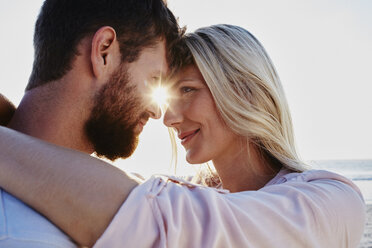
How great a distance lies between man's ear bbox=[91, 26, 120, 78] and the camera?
202cm

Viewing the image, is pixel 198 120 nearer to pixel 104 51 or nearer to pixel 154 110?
pixel 154 110

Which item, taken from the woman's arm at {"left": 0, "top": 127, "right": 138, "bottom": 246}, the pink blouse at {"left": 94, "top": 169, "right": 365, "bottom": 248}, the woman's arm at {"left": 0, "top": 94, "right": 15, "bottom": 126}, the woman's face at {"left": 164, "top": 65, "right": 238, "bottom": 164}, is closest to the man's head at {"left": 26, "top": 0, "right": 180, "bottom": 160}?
the woman's arm at {"left": 0, "top": 94, "right": 15, "bottom": 126}

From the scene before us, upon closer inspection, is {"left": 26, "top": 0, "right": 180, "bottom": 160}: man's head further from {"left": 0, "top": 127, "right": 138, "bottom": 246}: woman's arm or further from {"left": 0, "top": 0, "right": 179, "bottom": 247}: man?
{"left": 0, "top": 127, "right": 138, "bottom": 246}: woman's arm

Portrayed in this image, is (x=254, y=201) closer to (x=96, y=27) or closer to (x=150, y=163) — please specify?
(x=96, y=27)

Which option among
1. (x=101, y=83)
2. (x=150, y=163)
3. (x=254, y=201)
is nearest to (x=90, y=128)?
(x=101, y=83)

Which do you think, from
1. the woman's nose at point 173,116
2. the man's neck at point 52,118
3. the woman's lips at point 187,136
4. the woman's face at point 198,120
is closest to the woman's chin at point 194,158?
the woman's face at point 198,120

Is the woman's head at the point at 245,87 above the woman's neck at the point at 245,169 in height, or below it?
above

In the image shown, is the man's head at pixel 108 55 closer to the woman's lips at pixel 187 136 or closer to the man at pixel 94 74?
the man at pixel 94 74

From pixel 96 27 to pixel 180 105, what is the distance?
106 centimetres

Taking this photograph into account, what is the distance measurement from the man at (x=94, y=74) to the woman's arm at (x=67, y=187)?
1.74 feet

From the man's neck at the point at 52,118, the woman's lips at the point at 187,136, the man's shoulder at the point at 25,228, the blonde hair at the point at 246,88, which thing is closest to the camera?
the man's shoulder at the point at 25,228

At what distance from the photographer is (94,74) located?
2033mm

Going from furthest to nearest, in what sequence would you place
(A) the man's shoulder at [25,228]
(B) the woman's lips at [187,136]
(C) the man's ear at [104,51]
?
1. (B) the woman's lips at [187,136]
2. (C) the man's ear at [104,51]
3. (A) the man's shoulder at [25,228]

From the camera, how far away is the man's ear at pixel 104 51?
2.02 m
